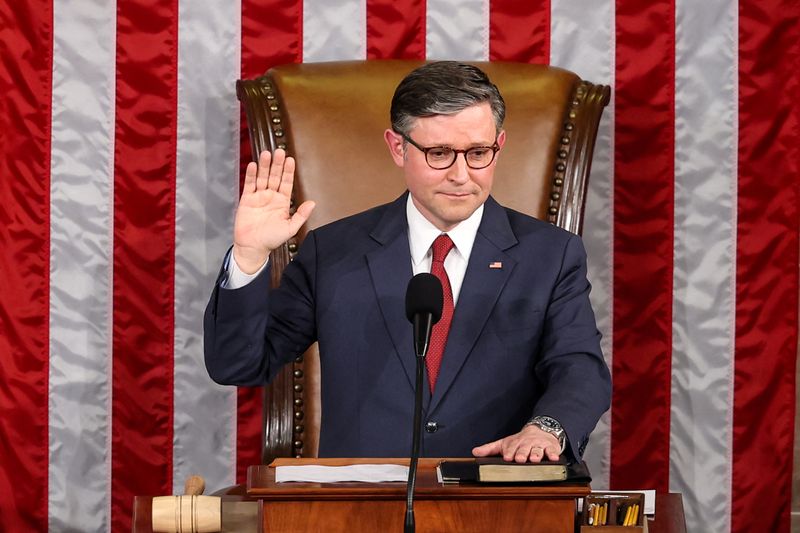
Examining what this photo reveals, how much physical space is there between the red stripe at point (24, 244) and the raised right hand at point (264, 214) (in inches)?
45.3

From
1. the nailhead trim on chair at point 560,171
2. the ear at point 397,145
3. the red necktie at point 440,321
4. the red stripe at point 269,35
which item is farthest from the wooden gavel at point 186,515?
the red stripe at point 269,35

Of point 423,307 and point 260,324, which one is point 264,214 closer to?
point 260,324

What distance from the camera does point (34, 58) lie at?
3.23 metres

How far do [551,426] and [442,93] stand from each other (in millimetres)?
700

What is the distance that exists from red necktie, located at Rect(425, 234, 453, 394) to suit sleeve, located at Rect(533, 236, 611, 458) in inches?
7.9

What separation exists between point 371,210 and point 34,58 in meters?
1.07

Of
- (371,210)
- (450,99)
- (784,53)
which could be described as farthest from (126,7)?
(784,53)

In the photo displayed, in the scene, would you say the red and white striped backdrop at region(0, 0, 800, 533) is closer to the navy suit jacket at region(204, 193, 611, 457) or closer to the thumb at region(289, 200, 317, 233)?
the navy suit jacket at region(204, 193, 611, 457)

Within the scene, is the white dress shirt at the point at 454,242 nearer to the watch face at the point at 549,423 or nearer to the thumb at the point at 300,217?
the thumb at the point at 300,217

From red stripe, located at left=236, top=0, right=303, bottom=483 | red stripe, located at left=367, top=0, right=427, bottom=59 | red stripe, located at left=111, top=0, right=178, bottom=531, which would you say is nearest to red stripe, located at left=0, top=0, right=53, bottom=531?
red stripe, located at left=111, top=0, right=178, bottom=531

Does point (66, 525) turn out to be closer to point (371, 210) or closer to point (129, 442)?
point (129, 442)

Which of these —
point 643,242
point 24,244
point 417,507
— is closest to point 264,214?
point 417,507

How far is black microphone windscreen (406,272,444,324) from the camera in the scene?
5.74ft

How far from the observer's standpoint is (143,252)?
3.29 m
